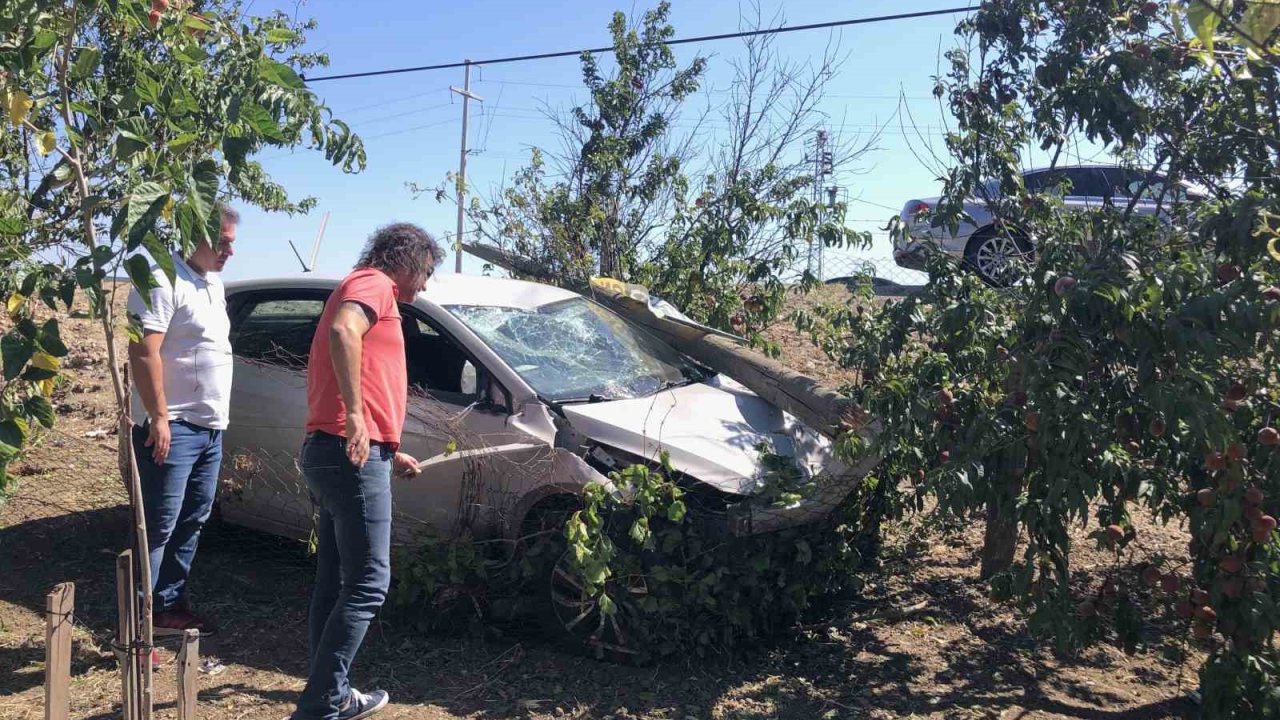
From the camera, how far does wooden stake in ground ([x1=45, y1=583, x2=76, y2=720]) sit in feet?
9.39

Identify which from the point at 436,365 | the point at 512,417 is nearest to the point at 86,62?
the point at 512,417

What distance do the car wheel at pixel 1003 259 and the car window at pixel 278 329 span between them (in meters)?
3.24

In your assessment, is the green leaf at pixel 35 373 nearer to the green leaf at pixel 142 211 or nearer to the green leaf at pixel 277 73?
the green leaf at pixel 142 211

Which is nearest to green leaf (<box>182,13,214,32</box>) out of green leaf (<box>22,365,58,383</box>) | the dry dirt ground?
green leaf (<box>22,365,58,383</box>)

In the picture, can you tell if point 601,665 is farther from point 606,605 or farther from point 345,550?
point 345,550

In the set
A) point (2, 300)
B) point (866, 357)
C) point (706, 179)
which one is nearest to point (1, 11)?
point (2, 300)

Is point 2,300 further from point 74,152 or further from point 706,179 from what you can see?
point 706,179

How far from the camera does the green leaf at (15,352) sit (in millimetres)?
2133

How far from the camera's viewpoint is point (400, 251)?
366 centimetres

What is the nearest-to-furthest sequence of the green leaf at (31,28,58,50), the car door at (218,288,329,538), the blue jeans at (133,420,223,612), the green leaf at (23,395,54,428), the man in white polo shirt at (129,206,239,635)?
the green leaf at (31,28,58,50) < the green leaf at (23,395,54,428) < the man in white polo shirt at (129,206,239,635) < the blue jeans at (133,420,223,612) < the car door at (218,288,329,538)

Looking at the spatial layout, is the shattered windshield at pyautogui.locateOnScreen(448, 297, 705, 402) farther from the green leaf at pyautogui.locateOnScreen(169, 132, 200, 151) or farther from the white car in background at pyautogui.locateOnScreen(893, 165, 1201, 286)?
the green leaf at pyautogui.locateOnScreen(169, 132, 200, 151)

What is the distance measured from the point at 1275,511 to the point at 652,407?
239 cm

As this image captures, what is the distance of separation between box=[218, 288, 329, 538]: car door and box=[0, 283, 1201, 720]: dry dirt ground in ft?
1.28

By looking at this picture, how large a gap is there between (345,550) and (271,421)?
→ 5.64 feet
